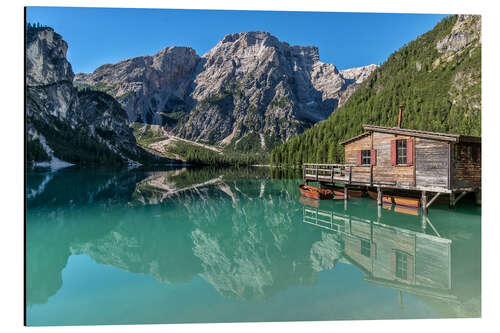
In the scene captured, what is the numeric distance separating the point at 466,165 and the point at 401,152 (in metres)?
3.72

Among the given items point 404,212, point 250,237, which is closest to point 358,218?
point 404,212

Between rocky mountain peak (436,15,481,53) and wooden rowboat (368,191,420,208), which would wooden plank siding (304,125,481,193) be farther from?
rocky mountain peak (436,15,481,53)

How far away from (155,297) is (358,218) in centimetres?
1385

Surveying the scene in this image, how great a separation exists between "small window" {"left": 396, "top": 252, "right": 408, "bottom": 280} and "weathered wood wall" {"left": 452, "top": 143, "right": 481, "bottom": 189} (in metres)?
9.30

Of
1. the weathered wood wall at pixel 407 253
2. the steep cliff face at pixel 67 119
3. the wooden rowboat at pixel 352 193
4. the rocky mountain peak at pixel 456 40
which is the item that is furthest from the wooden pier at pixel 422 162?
the steep cliff face at pixel 67 119

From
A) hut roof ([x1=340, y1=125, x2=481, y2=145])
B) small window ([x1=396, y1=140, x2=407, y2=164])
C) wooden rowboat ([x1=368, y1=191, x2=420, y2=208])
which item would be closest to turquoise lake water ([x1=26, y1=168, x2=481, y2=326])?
wooden rowboat ([x1=368, y1=191, x2=420, y2=208])

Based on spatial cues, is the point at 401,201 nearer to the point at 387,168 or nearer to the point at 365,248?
the point at 387,168

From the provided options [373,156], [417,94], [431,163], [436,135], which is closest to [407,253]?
[431,163]

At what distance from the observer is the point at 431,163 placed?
17453 millimetres

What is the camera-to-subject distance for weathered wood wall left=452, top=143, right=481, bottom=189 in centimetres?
1689

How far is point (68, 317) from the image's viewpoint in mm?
6703

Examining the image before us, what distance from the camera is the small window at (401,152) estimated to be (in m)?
19.2

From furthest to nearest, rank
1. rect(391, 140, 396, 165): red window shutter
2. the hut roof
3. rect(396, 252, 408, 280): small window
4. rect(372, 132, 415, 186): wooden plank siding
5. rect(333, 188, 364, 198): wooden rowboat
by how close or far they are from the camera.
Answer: rect(333, 188, 364, 198): wooden rowboat < rect(391, 140, 396, 165): red window shutter < rect(372, 132, 415, 186): wooden plank siding < the hut roof < rect(396, 252, 408, 280): small window

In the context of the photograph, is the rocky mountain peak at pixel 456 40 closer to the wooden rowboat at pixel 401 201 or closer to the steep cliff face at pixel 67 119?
the wooden rowboat at pixel 401 201
